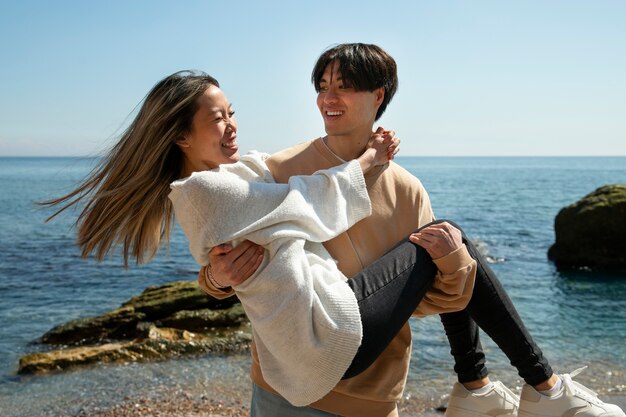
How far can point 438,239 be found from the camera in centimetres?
308

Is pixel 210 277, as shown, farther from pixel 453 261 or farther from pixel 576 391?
pixel 576 391

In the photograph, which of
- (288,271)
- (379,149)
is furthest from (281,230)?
(379,149)

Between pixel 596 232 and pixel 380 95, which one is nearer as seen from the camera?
pixel 380 95

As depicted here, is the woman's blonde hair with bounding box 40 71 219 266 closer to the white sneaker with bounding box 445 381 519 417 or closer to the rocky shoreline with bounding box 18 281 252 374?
the white sneaker with bounding box 445 381 519 417

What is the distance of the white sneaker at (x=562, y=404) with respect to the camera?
3.46 metres

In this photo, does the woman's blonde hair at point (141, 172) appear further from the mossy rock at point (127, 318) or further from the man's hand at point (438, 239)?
the mossy rock at point (127, 318)

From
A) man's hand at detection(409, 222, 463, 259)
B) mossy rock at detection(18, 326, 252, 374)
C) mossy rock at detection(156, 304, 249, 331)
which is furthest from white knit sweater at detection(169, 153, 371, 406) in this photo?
mossy rock at detection(156, 304, 249, 331)

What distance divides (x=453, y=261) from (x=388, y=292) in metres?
0.37

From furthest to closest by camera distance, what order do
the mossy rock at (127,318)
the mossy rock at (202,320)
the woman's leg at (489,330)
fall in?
the mossy rock at (127,318), the mossy rock at (202,320), the woman's leg at (489,330)

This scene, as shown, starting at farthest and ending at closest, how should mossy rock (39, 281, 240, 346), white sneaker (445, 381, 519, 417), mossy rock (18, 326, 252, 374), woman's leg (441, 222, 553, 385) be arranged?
mossy rock (39, 281, 240, 346) → mossy rock (18, 326, 252, 374) → white sneaker (445, 381, 519, 417) → woman's leg (441, 222, 553, 385)

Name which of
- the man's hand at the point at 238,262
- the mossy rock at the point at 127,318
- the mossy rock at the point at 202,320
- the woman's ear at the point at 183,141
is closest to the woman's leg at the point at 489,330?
the man's hand at the point at 238,262

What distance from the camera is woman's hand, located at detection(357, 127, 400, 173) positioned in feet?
11.0

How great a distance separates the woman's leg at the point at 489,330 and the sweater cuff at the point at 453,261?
0.14 m

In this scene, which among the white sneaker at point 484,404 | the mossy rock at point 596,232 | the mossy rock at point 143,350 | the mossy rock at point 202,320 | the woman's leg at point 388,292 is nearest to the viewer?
the woman's leg at point 388,292
